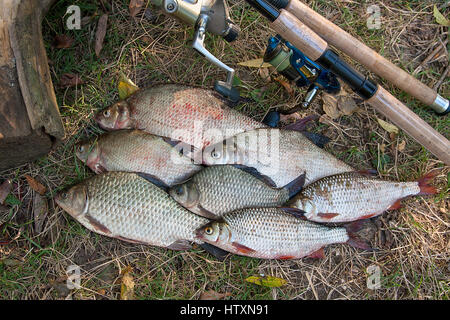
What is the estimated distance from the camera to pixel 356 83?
8.18 ft

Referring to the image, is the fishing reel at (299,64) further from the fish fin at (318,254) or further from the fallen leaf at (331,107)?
the fish fin at (318,254)

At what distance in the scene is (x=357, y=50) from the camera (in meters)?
2.70

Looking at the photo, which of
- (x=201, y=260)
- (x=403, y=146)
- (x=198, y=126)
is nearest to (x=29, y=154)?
(x=198, y=126)

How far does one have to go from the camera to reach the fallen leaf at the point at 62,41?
2.95 meters

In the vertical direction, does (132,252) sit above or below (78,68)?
below

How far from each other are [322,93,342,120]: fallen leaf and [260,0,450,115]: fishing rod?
410 millimetres

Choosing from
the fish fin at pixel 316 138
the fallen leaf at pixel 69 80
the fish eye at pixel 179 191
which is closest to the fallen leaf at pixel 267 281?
the fish eye at pixel 179 191

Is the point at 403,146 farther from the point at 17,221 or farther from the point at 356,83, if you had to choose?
the point at 17,221

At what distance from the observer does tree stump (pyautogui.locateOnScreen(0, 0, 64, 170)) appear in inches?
87.1

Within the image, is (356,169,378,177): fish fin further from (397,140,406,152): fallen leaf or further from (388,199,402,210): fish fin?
(397,140,406,152): fallen leaf

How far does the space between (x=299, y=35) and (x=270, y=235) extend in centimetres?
136

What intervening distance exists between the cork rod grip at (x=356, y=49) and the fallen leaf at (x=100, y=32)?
1.47m

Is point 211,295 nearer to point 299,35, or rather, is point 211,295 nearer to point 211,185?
point 211,185

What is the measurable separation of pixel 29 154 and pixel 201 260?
147 cm
